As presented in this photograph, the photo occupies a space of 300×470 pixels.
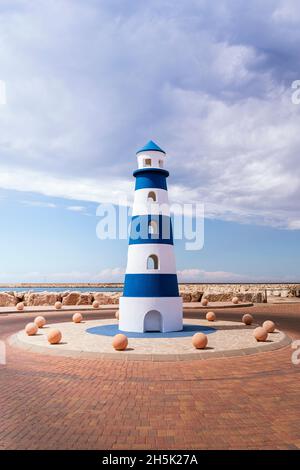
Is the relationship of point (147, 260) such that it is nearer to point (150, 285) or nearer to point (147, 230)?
point (150, 285)

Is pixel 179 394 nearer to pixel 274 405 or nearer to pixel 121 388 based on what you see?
pixel 121 388

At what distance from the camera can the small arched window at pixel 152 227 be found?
19453mm

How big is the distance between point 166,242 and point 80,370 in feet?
29.8

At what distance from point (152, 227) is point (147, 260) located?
1.99 meters

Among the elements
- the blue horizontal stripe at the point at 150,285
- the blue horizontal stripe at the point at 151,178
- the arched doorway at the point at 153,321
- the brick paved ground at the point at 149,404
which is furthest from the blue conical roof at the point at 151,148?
the brick paved ground at the point at 149,404

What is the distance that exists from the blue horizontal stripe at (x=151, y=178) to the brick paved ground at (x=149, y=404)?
9740 millimetres

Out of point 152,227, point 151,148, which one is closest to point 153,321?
point 152,227

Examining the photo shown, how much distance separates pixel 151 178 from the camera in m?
19.7

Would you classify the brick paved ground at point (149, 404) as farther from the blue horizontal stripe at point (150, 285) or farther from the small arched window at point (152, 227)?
the small arched window at point (152, 227)

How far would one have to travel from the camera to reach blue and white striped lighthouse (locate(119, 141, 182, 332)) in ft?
61.3

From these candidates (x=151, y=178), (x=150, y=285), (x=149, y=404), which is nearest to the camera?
(x=149, y=404)

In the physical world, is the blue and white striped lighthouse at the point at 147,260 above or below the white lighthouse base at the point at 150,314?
above

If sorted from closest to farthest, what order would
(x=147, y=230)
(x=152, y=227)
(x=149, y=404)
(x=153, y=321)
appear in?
(x=149, y=404) → (x=153, y=321) → (x=147, y=230) → (x=152, y=227)
